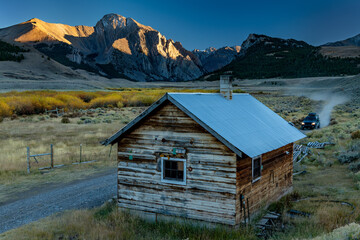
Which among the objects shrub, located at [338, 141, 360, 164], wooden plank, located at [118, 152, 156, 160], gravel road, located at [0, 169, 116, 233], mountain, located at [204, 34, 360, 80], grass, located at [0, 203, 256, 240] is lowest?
gravel road, located at [0, 169, 116, 233]

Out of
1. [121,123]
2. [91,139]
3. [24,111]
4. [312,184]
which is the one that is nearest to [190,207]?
[312,184]

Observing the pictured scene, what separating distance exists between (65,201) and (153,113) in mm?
6528

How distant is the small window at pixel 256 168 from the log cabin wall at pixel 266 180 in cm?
18

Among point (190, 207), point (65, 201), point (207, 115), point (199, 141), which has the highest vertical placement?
point (207, 115)

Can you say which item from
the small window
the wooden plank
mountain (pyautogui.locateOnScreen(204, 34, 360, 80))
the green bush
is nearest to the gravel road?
the wooden plank

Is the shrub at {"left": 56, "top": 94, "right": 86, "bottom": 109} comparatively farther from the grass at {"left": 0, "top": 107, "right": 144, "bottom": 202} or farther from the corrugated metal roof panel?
the corrugated metal roof panel

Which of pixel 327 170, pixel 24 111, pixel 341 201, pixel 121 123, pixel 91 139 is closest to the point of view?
pixel 341 201

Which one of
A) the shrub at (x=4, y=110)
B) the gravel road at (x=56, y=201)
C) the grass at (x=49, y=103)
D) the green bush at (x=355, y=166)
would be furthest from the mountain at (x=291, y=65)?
the gravel road at (x=56, y=201)

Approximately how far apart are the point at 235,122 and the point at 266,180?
253 centimetres

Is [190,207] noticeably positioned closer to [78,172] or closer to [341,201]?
[341,201]

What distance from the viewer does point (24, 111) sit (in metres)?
51.7

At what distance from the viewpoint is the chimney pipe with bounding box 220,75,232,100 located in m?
12.6

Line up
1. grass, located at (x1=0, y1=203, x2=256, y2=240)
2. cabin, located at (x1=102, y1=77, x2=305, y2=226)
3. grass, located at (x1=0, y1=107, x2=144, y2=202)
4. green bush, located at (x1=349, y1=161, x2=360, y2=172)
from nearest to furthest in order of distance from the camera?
grass, located at (x1=0, y1=203, x2=256, y2=240) < cabin, located at (x1=102, y1=77, x2=305, y2=226) < green bush, located at (x1=349, y1=161, x2=360, y2=172) < grass, located at (x1=0, y1=107, x2=144, y2=202)

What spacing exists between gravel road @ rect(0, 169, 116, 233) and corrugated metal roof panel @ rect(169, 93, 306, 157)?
6500 mm
